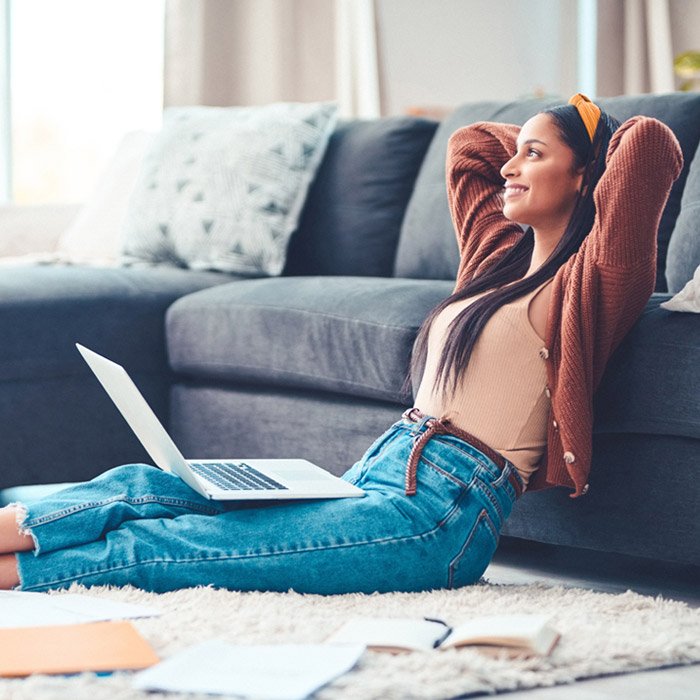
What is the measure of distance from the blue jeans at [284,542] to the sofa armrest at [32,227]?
182 centimetres

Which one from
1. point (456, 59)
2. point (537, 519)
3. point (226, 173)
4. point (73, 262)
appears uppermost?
point (456, 59)

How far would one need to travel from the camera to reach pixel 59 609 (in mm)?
1236

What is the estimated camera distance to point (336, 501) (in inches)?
54.9

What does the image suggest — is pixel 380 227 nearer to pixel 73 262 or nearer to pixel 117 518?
pixel 73 262

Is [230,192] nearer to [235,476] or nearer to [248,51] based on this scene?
[235,476]

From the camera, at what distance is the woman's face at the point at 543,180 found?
4.89 ft

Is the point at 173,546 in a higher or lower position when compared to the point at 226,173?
lower

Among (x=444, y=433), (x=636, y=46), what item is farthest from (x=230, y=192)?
(x=636, y=46)

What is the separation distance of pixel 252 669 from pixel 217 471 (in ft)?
1.69

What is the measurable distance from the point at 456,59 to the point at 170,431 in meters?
2.87

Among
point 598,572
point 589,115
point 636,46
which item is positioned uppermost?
point 636,46

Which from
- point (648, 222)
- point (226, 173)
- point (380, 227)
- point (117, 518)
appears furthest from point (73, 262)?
point (648, 222)

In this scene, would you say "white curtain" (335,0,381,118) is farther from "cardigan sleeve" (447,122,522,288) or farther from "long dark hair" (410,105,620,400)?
"long dark hair" (410,105,620,400)

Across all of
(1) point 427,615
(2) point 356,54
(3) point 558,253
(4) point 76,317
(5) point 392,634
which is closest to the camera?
(5) point 392,634
